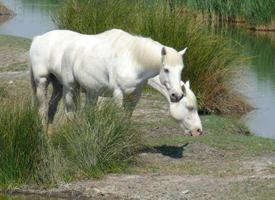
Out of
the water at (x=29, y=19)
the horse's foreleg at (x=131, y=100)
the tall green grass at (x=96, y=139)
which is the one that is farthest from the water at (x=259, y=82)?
the tall green grass at (x=96, y=139)

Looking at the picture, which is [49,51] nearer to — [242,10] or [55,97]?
[55,97]

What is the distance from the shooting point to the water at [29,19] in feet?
88.7

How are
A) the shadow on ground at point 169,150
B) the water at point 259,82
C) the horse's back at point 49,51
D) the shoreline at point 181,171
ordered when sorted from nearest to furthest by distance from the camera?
1. the shoreline at point 181,171
2. the shadow on ground at point 169,150
3. the horse's back at point 49,51
4. the water at point 259,82

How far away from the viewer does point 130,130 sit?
9555mm

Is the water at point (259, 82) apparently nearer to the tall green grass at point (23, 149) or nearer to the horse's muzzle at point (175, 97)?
the horse's muzzle at point (175, 97)

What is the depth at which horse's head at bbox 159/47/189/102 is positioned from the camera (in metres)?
9.51

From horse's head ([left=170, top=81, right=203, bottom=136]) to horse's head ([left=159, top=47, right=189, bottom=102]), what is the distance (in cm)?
36

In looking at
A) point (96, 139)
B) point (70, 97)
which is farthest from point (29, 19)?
point (96, 139)

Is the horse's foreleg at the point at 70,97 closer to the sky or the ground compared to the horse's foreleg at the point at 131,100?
closer to the ground

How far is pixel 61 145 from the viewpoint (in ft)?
30.3

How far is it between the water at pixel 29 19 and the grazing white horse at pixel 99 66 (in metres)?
8.92

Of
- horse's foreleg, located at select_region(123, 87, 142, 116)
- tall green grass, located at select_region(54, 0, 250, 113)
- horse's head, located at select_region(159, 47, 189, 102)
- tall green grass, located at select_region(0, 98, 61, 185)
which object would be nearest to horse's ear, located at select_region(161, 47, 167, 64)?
horse's head, located at select_region(159, 47, 189, 102)

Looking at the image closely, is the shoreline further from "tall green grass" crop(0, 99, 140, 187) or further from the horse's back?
the horse's back

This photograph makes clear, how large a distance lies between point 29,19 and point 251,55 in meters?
10.8
